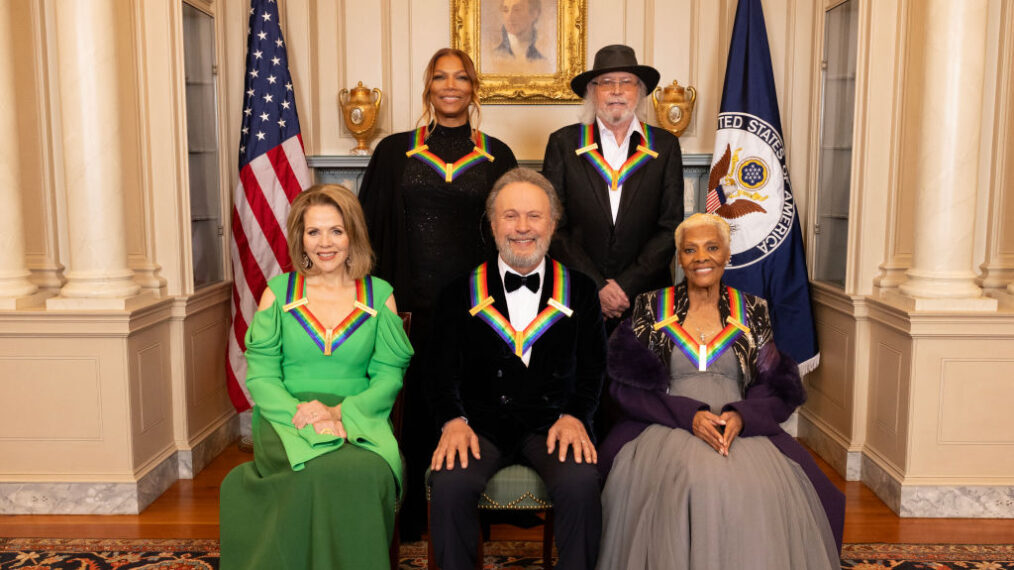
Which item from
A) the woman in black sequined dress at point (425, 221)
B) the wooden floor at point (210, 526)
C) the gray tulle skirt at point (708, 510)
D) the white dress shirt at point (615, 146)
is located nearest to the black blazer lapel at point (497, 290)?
the woman in black sequined dress at point (425, 221)

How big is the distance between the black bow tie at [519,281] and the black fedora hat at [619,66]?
1012 millimetres

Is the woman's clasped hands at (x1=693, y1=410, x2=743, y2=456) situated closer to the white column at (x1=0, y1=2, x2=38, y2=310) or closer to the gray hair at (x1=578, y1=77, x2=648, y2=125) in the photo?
the gray hair at (x1=578, y1=77, x2=648, y2=125)

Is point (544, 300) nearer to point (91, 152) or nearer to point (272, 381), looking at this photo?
point (272, 381)

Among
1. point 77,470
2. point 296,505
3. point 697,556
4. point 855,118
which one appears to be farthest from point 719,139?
point 77,470

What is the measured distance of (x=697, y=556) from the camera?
7.66ft

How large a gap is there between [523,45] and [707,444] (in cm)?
309

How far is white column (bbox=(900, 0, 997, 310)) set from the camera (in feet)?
11.5

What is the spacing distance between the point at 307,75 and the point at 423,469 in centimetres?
263

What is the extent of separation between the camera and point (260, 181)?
450cm

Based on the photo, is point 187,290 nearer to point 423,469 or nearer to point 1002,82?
point 423,469

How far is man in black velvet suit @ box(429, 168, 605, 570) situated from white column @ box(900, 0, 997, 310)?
5.72ft

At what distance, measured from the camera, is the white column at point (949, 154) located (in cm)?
352

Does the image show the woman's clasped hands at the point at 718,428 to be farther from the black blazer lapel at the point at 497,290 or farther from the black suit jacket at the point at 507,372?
the black blazer lapel at the point at 497,290

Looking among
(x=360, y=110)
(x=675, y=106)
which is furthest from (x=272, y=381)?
(x=675, y=106)
